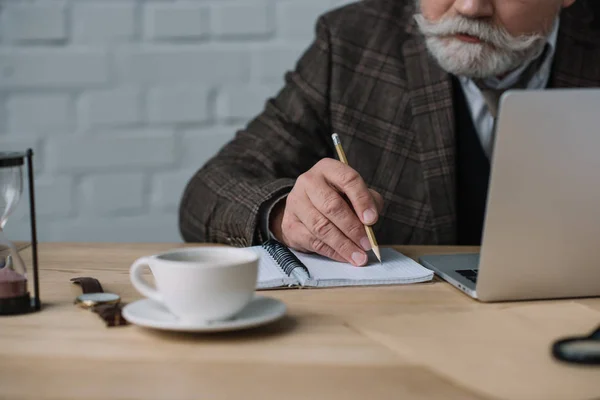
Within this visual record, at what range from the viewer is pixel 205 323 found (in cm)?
81

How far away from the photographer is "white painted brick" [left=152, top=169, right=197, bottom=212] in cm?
225

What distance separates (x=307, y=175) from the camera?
1.24 meters

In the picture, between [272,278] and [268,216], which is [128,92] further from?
[272,278]

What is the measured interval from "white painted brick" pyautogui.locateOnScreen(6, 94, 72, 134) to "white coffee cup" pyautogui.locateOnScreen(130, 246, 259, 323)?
1.48m

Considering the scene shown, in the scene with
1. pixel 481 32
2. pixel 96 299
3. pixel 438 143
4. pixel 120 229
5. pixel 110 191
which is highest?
pixel 481 32

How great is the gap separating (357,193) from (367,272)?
0.11 meters

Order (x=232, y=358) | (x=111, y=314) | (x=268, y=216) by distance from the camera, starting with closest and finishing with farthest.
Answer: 1. (x=232, y=358)
2. (x=111, y=314)
3. (x=268, y=216)

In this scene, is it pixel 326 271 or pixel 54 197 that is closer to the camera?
pixel 326 271

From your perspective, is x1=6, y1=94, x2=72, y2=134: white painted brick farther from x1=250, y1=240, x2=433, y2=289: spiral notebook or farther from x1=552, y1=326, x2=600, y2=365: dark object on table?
x1=552, y1=326, x2=600, y2=365: dark object on table

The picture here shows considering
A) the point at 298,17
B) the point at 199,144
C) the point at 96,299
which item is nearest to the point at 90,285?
the point at 96,299

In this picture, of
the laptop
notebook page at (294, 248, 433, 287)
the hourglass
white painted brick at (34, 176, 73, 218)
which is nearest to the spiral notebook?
notebook page at (294, 248, 433, 287)

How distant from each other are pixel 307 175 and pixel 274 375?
56cm

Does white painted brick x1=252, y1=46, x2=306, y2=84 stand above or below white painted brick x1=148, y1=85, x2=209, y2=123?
above

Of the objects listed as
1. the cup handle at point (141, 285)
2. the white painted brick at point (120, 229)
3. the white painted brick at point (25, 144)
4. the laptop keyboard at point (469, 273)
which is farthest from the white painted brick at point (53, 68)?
the cup handle at point (141, 285)
